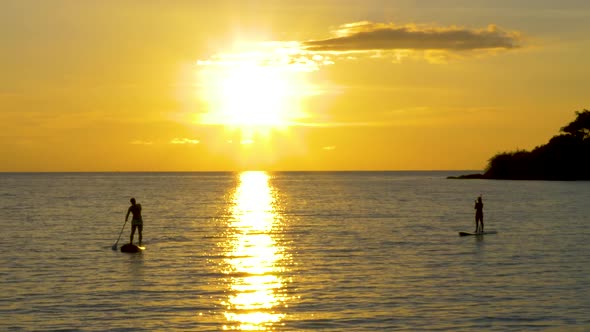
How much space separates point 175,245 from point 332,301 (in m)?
19.4

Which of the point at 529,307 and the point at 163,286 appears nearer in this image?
the point at 529,307

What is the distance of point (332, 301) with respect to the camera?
947 inches

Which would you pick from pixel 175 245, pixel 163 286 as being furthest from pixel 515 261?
pixel 175 245

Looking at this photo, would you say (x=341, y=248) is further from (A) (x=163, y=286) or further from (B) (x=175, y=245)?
(A) (x=163, y=286)

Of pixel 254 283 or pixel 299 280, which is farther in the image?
pixel 299 280

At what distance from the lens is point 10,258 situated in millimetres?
35500

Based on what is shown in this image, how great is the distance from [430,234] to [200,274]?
21.6 m

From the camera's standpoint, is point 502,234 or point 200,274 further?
point 502,234

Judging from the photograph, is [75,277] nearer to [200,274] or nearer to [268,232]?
[200,274]

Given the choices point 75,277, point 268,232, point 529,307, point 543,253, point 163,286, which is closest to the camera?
point 529,307

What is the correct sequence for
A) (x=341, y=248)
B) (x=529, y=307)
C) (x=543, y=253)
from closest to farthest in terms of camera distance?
(x=529, y=307)
(x=543, y=253)
(x=341, y=248)

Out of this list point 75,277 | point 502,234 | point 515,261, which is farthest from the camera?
point 502,234

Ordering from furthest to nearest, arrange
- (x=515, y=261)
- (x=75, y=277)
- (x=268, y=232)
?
(x=268, y=232), (x=515, y=261), (x=75, y=277)

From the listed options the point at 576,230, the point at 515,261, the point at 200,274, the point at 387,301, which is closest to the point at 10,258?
the point at 200,274
